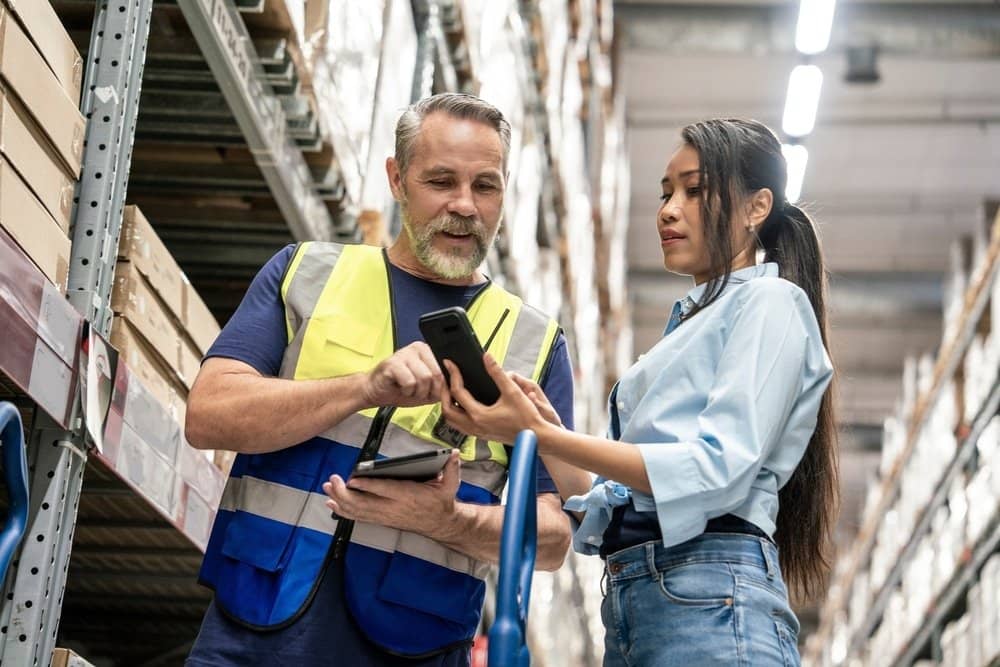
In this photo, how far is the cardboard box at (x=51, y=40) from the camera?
2.66 meters

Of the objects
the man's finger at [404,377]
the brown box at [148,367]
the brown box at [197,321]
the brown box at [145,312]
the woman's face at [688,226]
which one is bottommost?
the man's finger at [404,377]

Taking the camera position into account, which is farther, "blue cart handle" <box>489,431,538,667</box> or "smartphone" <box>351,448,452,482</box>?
"smartphone" <box>351,448,452,482</box>

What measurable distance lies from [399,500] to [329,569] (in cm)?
19

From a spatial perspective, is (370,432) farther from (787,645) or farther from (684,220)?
(787,645)

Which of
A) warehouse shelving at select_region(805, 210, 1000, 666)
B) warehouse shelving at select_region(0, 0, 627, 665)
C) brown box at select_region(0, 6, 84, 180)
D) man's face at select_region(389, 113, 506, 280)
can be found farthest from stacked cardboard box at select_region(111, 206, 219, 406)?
warehouse shelving at select_region(805, 210, 1000, 666)

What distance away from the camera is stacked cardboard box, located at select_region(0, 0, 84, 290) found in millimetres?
2586

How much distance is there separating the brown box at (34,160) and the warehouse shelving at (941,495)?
864cm

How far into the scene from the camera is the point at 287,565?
2467mm

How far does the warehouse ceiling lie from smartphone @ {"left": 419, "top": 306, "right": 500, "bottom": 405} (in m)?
10.3

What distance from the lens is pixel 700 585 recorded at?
219 centimetres

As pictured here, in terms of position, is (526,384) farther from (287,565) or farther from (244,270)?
(244,270)

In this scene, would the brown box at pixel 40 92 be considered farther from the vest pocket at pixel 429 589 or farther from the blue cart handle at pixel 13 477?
the vest pocket at pixel 429 589

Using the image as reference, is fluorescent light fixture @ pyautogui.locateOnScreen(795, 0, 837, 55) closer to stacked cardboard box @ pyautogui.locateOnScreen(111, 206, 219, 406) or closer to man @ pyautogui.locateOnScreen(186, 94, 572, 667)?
stacked cardboard box @ pyautogui.locateOnScreen(111, 206, 219, 406)

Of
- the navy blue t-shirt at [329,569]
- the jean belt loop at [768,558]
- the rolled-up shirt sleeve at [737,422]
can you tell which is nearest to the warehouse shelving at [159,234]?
the navy blue t-shirt at [329,569]
